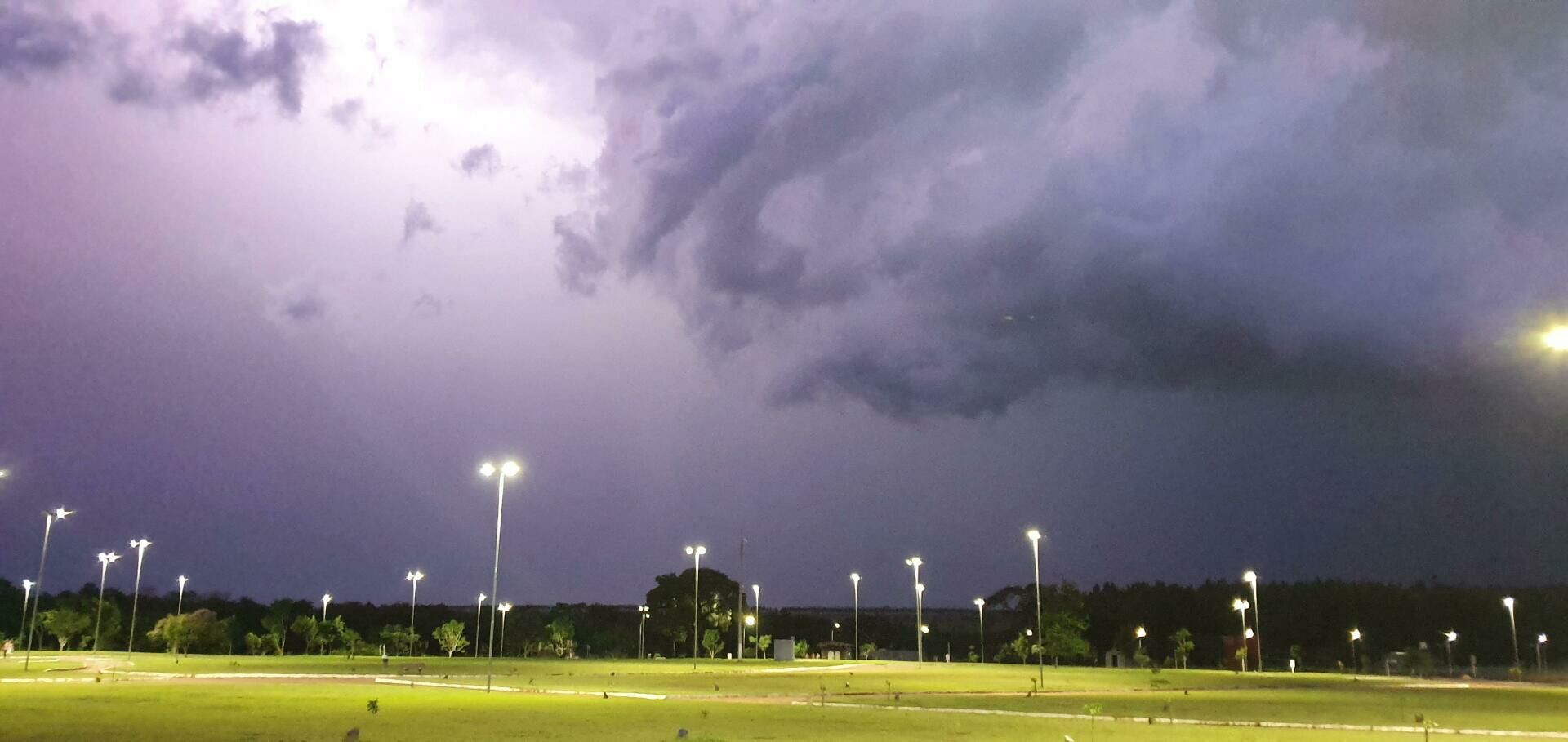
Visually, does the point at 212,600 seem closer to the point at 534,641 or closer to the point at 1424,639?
the point at 534,641

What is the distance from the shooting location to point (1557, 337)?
1538 centimetres

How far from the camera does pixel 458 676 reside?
4319 centimetres

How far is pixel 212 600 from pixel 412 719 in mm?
119659

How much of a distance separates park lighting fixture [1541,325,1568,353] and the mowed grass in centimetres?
895

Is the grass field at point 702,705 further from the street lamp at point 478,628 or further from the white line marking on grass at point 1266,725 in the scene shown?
the street lamp at point 478,628

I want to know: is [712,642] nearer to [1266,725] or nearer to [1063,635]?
[1063,635]

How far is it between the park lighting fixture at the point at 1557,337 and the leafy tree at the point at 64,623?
286 ft

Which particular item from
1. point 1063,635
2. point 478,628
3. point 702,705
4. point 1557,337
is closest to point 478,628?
point 478,628

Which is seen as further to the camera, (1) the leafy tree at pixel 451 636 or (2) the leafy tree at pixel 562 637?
(2) the leafy tree at pixel 562 637

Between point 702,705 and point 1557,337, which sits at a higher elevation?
point 1557,337

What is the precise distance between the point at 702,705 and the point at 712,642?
61955 mm

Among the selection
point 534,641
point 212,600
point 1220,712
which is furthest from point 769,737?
point 212,600

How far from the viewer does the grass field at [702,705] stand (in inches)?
815

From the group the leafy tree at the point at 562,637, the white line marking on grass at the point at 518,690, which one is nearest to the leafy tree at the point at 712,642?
the leafy tree at the point at 562,637
